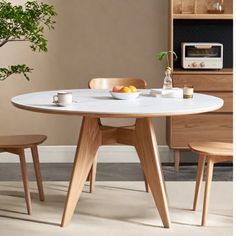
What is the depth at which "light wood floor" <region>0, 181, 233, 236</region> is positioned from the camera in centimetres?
357

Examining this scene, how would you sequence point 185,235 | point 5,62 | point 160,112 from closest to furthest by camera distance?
1. point 160,112
2. point 185,235
3. point 5,62

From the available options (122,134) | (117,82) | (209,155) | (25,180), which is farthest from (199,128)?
(25,180)

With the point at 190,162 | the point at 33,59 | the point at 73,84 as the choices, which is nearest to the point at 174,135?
the point at 190,162

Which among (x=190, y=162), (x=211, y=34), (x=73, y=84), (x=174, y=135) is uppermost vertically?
(x=211, y=34)

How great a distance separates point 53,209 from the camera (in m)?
3.98

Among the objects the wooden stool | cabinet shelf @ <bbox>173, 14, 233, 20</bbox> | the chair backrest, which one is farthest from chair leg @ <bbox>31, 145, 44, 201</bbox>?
cabinet shelf @ <bbox>173, 14, 233, 20</bbox>

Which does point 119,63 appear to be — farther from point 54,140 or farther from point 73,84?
point 54,140

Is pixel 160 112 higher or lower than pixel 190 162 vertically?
higher

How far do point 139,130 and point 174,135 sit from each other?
1481 millimetres

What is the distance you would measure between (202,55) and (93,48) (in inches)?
39.5

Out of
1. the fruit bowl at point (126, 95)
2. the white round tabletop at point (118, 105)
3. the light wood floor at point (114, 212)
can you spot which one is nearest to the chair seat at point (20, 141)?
the white round tabletop at point (118, 105)

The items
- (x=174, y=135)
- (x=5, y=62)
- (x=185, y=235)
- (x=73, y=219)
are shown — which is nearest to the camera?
(x=185, y=235)

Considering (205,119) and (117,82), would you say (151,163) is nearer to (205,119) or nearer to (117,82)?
(117,82)

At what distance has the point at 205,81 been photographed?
5.07 m
